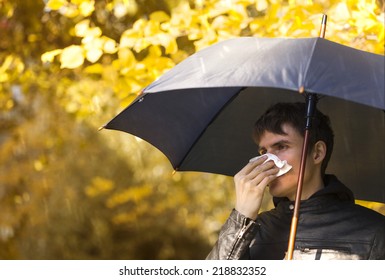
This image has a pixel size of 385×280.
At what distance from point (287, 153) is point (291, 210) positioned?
0.24 m

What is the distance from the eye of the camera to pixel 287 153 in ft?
10.2

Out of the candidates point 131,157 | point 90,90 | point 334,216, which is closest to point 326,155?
point 334,216

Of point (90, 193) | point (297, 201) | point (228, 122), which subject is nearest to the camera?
point (297, 201)

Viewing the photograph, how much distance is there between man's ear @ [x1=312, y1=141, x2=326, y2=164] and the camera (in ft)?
10.5

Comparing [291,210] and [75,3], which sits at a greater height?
[75,3]

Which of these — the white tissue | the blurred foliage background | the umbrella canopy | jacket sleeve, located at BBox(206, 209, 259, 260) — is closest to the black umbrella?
the umbrella canopy

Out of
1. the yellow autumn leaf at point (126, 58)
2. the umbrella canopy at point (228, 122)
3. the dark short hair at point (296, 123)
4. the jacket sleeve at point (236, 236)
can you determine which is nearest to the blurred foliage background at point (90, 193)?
the yellow autumn leaf at point (126, 58)

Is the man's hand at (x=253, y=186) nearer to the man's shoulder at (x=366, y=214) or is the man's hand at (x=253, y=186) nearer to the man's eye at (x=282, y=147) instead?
the man's eye at (x=282, y=147)

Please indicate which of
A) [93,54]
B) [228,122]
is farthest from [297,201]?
[93,54]

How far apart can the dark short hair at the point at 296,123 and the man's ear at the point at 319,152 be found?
19mm

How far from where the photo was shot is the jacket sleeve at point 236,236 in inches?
119

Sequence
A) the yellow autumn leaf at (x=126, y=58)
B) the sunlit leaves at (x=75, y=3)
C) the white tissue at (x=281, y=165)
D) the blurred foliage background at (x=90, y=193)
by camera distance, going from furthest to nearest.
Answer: the blurred foliage background at (x=90, y=193)
the yellow autumn leaf at (x=126, y=58)
the sunlit leaves at (x=75, y=3)
the white tissue at (x=281, y=165)

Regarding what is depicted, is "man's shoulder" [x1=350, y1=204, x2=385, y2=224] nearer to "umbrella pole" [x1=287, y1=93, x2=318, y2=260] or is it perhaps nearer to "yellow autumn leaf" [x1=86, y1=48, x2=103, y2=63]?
"umbrella pole" [x1=287, y1=93, x2=318, y2=260]

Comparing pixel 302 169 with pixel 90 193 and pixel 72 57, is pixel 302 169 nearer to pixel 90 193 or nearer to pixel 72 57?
pixel 72 57
